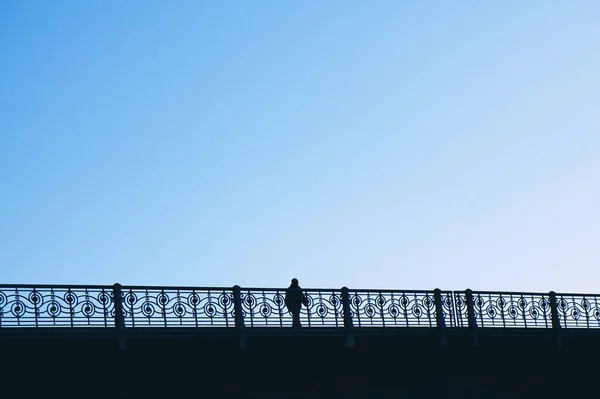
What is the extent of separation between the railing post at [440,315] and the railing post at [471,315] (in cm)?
78

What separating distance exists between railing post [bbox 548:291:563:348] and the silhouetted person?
316 inches

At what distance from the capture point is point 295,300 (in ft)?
94.3

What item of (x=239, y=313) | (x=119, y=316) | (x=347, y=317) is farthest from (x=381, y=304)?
(x=119, y=316)

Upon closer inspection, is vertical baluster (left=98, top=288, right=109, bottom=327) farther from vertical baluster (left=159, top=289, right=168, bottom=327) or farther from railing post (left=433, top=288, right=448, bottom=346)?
railing post (left=433, top=288, right=448, bottom=346)

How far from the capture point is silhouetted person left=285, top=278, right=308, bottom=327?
2861 cm

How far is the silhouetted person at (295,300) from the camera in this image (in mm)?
28609

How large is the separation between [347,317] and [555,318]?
7.04 m
